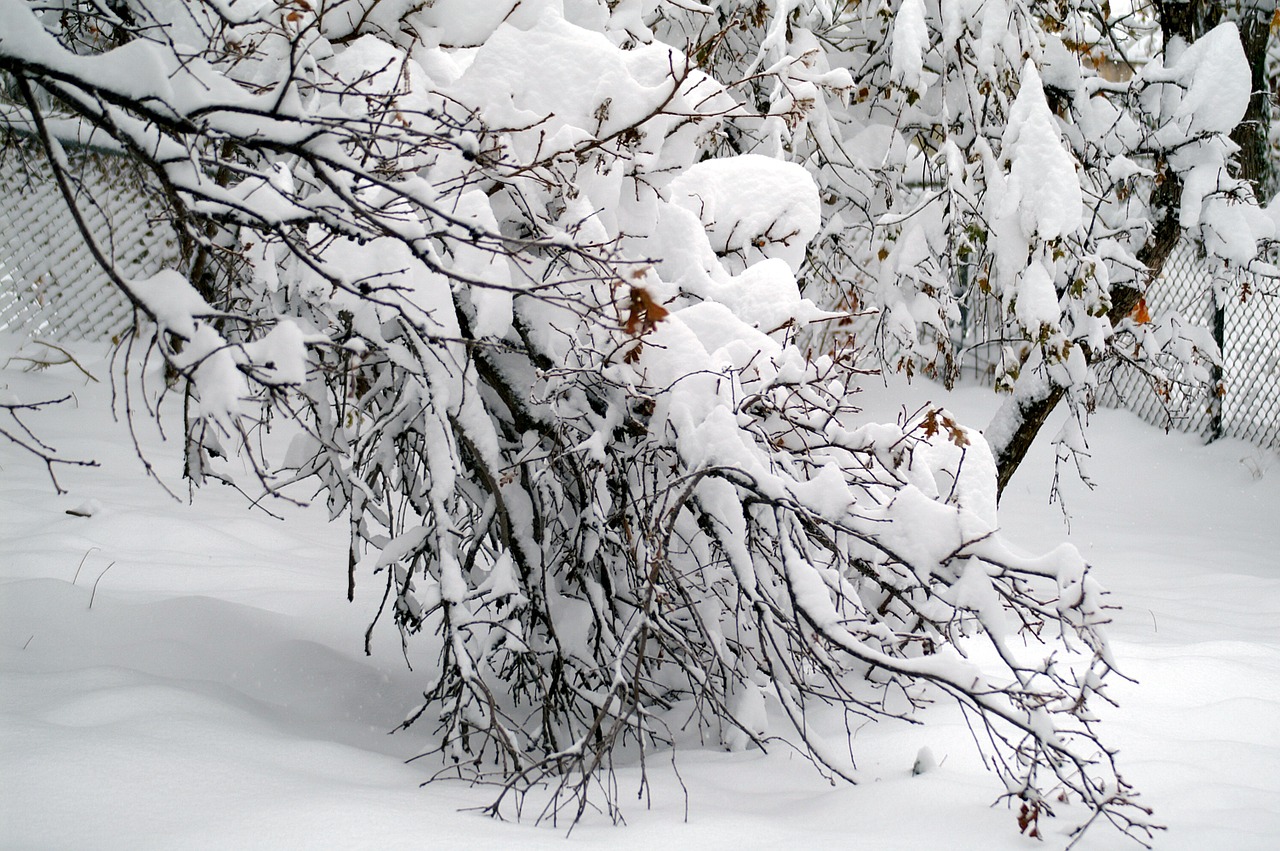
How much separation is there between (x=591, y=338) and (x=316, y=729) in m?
1.42

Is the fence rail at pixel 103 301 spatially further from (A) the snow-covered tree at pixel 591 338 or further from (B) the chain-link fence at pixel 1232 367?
(A) the snow-covered tree at pixel 591 338

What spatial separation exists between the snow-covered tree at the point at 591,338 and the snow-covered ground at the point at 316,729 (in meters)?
0.14

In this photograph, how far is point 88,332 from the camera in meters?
8.53

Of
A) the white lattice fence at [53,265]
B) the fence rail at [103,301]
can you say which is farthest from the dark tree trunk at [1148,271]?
the white lattice fence at [53,265]

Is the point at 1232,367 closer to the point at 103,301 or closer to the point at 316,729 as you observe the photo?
the point at 316,729

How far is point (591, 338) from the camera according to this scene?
8.07 ft

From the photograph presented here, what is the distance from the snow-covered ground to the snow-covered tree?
0.47ft

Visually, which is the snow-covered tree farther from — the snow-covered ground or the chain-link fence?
the chain-link fence

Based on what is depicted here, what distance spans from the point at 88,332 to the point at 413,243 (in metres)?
8.46

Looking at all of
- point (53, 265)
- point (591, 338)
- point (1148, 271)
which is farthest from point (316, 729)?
point (53, 265)

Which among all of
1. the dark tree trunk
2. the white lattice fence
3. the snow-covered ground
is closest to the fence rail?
the white lattice fence

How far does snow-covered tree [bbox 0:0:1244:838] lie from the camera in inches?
61.2

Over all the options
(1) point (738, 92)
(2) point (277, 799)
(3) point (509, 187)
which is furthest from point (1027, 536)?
(2) point (277, 799)

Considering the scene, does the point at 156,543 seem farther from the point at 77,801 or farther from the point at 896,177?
the point at 896,177
